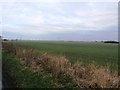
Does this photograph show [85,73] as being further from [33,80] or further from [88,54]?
[88,54]

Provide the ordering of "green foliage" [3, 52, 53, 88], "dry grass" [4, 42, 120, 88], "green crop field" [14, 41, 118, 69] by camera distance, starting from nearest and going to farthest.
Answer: "dry grass" [4, 42, 120, 88] < "green foliage" [3, 52, 53, 88] < "green crop field" [14, 41, 118, 69]

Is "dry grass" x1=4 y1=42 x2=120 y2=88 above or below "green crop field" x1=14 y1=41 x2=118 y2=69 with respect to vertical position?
above

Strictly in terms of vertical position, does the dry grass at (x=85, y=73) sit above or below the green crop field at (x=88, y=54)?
above

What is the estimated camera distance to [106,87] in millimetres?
13336

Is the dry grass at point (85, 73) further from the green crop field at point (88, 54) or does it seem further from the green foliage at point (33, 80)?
the green crop field at point (88, 54)

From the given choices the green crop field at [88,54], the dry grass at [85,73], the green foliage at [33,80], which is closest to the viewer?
the dry grass at [85,73]

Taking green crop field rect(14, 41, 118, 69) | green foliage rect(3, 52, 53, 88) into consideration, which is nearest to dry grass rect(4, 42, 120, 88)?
green foliage rect(3, 52, 53, 88)

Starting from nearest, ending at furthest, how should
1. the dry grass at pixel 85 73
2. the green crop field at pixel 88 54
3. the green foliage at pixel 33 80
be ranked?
the dry grass at pixel 85 73 < the green foliage at pixel 33 80 < the green crop field at pixel 88 54

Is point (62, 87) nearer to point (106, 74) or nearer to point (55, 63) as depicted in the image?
point (106, 74)

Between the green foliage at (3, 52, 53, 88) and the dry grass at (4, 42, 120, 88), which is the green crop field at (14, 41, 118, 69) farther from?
the green foliage at (3, 52, 53, 88)

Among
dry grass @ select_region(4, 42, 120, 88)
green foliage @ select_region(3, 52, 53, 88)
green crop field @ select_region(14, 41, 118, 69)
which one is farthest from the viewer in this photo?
green crop field @ select_region(14, 41, 118, 69)

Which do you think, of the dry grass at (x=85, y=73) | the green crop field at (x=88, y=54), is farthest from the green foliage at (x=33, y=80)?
the green crop field at (x=88, y=54)

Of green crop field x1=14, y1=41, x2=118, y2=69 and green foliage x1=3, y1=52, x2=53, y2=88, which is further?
green crop field x1=14, y1=41, x2=118, y2=69

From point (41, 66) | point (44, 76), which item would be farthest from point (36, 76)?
point (41, 66)
